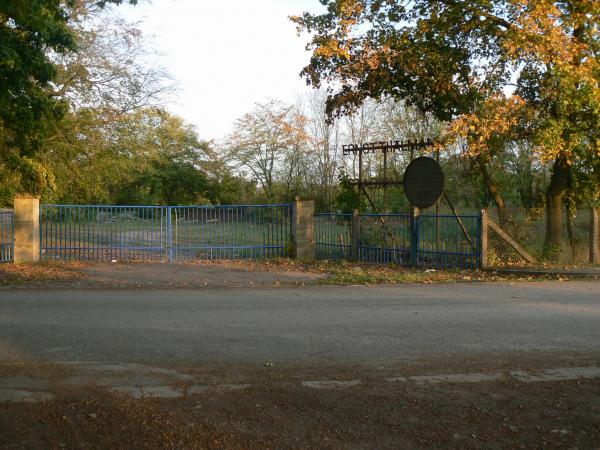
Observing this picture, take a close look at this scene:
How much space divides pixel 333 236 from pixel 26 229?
895 cm

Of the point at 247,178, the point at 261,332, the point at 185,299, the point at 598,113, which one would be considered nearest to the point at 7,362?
the point at 261,332

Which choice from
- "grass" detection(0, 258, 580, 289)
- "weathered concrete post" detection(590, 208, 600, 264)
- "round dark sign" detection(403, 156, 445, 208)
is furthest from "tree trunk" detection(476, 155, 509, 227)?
"weathered concrete post" detection(590, 208, 600, 264)

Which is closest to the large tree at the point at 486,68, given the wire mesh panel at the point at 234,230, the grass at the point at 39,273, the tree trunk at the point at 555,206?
the tree trunk at the point at 555,206

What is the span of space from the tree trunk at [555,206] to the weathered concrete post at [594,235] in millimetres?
783

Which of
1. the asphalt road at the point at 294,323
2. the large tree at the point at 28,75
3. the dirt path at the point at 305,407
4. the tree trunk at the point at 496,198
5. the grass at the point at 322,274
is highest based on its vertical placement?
the large tree at the point at 28,75

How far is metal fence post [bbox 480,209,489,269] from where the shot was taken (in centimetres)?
1568

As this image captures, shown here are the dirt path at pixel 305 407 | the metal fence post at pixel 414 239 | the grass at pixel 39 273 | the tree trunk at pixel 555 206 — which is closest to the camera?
the dirt path at pixel 305 407

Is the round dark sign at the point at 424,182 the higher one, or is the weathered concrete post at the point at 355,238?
the round dark sign at the point at 424,182

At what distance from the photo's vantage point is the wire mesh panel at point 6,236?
57.3 feet

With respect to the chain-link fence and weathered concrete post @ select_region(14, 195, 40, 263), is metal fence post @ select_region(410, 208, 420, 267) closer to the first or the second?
the chain-link fence

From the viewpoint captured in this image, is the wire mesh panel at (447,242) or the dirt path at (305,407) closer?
the dirt path at (305,407)

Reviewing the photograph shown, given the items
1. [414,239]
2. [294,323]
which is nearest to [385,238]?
[414,239]

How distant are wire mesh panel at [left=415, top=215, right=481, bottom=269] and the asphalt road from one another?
3.11 meters

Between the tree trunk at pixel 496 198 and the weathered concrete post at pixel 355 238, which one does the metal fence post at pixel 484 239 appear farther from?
the weathered concrete post at pixel 355 238
